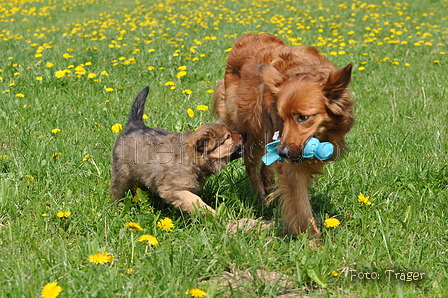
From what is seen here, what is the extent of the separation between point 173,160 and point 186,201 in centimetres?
36

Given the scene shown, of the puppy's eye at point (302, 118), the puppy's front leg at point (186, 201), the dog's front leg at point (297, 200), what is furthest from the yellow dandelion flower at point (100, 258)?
the puppy's eye at point (302, 118)

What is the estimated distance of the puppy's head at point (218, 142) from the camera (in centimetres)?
375

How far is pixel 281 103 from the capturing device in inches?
127

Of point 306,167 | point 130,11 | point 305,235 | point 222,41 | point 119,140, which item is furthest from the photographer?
point 130,11

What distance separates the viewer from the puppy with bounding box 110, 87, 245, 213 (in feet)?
11.9

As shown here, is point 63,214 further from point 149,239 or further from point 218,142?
point 218,142

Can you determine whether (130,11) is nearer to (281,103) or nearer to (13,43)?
(13,43)

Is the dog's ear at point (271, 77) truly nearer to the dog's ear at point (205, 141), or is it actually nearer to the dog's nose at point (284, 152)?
the dog's nose at point (284, 152)

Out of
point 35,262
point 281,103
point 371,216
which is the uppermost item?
point 281,103

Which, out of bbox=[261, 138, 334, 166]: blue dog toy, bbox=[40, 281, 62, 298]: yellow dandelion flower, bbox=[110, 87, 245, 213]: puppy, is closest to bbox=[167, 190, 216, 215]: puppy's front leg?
bbox=[110, 87, 245, 213]: puppy

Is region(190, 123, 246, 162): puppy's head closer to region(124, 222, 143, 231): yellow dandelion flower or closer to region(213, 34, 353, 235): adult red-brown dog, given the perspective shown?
region(213, 34, 353, 235): adult red-brown dog

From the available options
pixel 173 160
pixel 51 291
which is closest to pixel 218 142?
pixel 173 160

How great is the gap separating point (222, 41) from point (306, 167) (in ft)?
20.2

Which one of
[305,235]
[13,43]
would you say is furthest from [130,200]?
[13,43]
